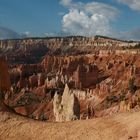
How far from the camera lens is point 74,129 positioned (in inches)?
615

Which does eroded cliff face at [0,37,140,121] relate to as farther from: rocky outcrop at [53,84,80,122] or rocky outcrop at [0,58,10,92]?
rocky outcrop at [0,58,10,92]

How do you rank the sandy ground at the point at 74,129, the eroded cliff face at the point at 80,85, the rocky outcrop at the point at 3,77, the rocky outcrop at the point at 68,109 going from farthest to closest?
the eroded cliff face at the point at 80,85 → the rocky outcrop at the point at 68,109 → the rocky outcrop at the point at 3,77 → the sandy ground at the point at 74,129

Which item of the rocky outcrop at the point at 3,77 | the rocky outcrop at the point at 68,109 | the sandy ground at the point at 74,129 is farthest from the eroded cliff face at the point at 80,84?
the sandy ground at the point at 74,129

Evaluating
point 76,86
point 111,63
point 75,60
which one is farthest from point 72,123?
point 75,60

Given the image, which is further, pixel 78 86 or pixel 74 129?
pixel 78 86

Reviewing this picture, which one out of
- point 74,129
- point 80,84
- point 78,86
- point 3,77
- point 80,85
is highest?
point 3,77

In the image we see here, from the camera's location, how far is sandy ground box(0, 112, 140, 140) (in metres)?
14.8

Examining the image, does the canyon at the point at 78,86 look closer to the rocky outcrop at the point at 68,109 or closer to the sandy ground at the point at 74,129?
the rocky outcrop at the point at 68,109

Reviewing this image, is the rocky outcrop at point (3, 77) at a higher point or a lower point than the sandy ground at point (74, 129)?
higher

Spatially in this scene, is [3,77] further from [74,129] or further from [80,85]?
[80,85]

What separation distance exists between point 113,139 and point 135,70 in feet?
427

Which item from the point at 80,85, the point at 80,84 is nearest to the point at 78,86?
the point at 80,85

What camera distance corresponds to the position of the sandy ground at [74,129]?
14.8 m

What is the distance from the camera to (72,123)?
16.1 meters
